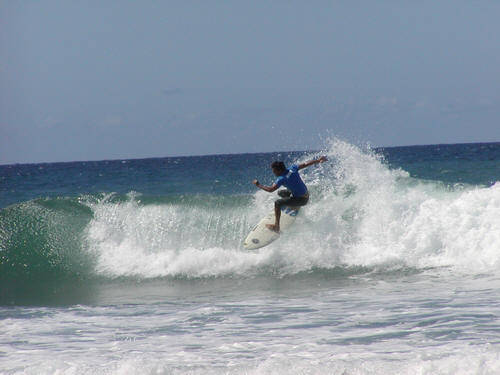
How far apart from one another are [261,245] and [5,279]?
5555 mm

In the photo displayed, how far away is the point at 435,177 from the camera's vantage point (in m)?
31.8

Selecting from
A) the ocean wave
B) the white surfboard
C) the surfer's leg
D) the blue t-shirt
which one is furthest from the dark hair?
the ocean wave

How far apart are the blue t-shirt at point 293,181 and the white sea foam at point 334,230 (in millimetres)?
1792

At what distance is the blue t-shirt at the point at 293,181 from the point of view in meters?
11.5

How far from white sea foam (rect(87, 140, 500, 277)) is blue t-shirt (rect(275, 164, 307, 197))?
1.79 m

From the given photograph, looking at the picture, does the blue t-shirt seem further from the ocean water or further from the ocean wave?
the ocean wave

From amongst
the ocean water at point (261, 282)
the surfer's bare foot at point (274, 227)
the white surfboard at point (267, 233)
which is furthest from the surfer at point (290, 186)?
the ocean water at point (261, 282)

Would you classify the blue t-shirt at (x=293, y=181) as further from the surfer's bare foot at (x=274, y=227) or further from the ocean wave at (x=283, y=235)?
the ocean wave at (x=283, y=235)

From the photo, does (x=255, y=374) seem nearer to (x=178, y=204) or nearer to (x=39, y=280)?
(x=39, y=280)

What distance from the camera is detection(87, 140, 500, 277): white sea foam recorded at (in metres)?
12.7

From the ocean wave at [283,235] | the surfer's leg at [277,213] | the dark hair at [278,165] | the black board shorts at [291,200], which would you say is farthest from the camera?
the ocean wave at [283,235]

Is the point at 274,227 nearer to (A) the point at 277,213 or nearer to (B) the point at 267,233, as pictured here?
(B) the point at 267,233

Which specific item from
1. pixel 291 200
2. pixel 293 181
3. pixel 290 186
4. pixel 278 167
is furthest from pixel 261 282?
pixel 278 167

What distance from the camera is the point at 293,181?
11.6 meters
